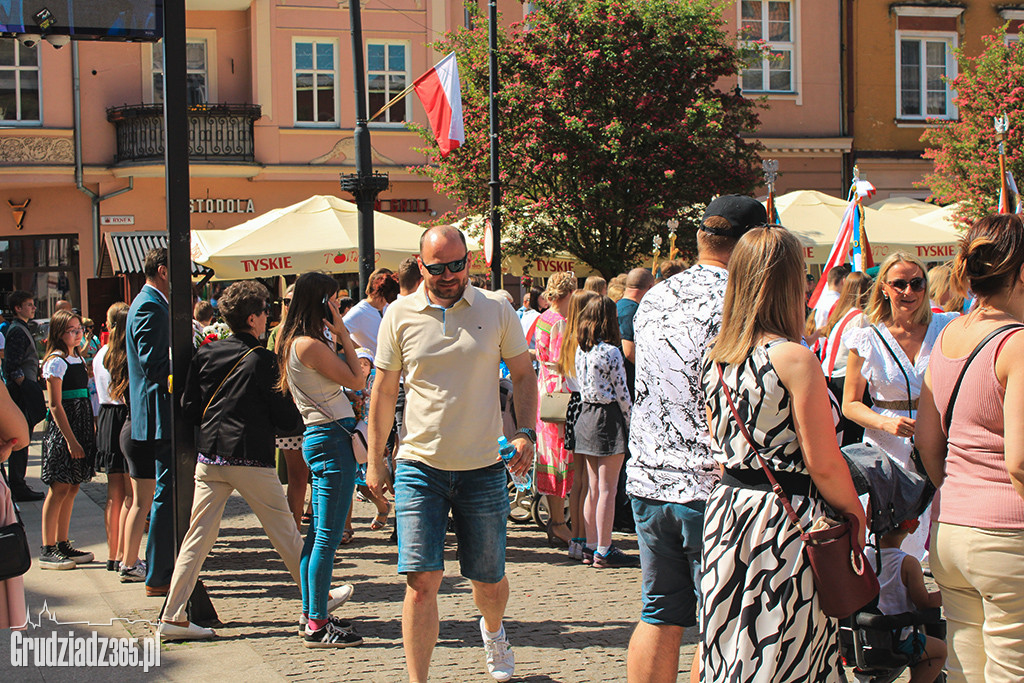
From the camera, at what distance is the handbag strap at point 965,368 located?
3.44 m

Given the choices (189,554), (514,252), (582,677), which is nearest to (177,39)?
(189,554)

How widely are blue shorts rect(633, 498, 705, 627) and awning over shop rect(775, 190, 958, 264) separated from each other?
11731mm

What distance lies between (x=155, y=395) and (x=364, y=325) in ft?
6.80

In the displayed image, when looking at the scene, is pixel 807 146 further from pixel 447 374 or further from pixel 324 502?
pixel 447 374

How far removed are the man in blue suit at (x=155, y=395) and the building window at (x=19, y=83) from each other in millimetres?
18177

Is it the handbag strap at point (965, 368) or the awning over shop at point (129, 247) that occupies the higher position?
the awning over shop at point (129, 247)

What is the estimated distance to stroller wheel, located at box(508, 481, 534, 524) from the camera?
29.3 feet

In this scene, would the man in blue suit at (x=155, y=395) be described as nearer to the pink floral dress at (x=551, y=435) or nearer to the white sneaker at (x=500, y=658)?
the white sneaker at (x=500, y=658)

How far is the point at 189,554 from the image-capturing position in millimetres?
5660

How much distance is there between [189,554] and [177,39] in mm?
2832

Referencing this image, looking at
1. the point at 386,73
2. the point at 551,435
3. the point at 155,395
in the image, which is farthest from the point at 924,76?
the point at 155,395

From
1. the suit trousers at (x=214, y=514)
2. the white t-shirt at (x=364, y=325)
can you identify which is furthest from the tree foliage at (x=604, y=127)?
the suit trousers at (x=214, y=514)

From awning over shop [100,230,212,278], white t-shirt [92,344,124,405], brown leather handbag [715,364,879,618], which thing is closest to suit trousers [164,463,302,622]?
white t-shirt [92,344,124,405]

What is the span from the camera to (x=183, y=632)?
18.7 ft
